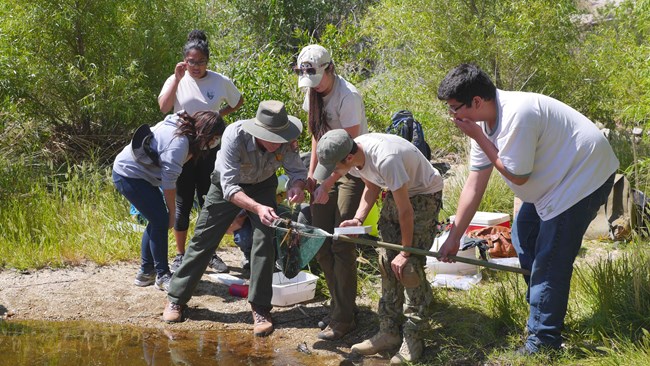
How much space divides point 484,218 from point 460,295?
1.30m

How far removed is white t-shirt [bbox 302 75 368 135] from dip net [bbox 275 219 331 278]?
30.0 inches

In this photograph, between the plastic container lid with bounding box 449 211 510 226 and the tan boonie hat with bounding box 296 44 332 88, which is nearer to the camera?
the tan boonie hat with bounding box 296 44 332 88

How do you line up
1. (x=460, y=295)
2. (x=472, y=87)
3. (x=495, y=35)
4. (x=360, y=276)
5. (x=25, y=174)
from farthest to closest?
(x=495, y=35), (x=25, y=174), (x=360, y=276), (x=460, y=295), (x=472, y=87)

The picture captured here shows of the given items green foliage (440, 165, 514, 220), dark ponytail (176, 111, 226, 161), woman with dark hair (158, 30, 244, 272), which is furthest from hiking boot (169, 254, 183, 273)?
green foliage (440, 165, 514, 220)

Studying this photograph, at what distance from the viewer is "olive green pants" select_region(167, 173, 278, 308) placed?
5.68 meters

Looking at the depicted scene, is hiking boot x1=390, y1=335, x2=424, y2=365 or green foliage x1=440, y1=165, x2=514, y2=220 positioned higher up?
green foliage x1=440, y1=165, x2=514, y2=220

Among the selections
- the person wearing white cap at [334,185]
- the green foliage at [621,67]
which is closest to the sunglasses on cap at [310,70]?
the person wearing white cap at [334,185]

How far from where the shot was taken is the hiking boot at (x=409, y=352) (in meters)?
5.03

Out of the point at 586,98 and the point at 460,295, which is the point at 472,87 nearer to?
the point at 460,295

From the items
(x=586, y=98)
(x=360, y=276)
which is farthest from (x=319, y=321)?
(x=586, y=98)

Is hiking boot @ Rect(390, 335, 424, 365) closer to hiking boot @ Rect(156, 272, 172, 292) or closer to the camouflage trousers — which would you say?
the camouflage trousers

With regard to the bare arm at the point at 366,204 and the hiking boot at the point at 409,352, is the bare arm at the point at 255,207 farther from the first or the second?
the hiking boot at the point at 409,352

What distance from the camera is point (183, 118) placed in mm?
6113

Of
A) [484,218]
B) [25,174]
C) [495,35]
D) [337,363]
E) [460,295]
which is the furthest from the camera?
[495,35]
